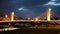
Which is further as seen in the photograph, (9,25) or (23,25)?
(23,25)

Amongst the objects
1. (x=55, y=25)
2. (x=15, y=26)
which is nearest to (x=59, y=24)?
(x=55, y=25)

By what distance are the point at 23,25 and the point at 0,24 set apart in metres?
2.69

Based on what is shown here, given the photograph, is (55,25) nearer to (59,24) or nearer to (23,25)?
(59,24)

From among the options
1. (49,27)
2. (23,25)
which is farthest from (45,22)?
(23,25)

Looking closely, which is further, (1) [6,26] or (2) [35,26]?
(2) [35,26]

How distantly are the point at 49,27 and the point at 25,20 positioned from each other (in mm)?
1830

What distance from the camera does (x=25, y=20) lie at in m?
18.9

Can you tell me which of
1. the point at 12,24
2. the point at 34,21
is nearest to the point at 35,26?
the point at 34,21

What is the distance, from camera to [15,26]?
59.6ft

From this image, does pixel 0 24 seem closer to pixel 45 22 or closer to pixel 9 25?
pixel 9 25

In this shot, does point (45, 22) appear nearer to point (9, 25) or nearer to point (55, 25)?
point (55, 25)

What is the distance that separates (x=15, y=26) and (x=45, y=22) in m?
2.14

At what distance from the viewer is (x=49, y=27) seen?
19078 mm

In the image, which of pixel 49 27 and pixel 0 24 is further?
pixel 49 27
